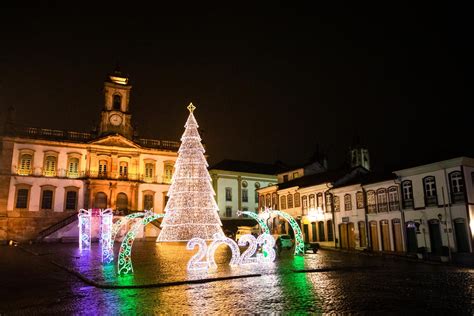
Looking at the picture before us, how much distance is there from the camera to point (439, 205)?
26188 mm

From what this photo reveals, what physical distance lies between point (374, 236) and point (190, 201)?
16.1 meters

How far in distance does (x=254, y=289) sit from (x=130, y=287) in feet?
14.1

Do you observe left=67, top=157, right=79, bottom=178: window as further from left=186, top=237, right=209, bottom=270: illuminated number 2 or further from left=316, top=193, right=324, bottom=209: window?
left=186, top=237, right=209, bottom=270: illuminated number 2

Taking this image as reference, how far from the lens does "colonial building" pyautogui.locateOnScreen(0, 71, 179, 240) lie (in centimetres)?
4288

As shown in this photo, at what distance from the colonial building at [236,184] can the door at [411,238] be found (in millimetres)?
30897

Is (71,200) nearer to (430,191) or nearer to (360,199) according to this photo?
(360,199)

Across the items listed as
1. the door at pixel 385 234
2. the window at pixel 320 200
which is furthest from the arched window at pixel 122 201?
the door at pixel 385 234

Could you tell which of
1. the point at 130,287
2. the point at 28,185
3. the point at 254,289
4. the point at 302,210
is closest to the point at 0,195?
the point at 28,185

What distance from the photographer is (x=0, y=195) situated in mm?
42188

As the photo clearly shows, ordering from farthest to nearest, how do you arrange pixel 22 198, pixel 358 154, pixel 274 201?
pixel 358 154
pixel 274 201
pixel 22 198

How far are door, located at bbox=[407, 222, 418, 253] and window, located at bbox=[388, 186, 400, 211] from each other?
5.55ft

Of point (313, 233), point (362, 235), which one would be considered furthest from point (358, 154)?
point (362, 235)

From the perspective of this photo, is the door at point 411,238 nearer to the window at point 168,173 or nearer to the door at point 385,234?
the door at point 385,234

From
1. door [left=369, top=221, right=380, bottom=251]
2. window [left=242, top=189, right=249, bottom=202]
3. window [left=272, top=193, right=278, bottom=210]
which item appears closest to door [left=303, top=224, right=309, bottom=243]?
window [left=272, top=193, right=278, bottom=210]
